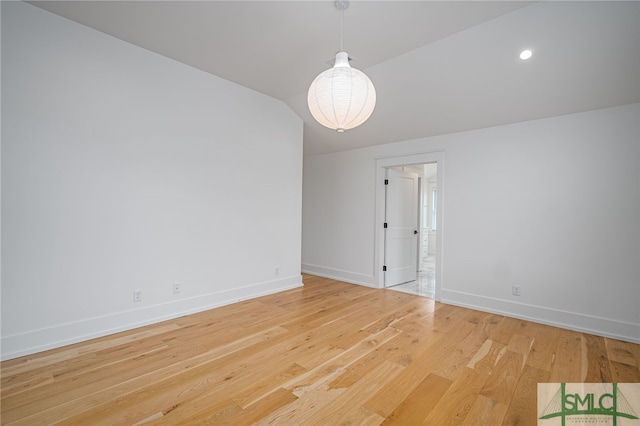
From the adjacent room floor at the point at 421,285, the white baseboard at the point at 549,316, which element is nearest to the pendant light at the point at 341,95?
the white baseboard at the point at 549,316

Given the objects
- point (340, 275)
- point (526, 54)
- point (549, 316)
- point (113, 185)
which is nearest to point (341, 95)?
point (526, 54)

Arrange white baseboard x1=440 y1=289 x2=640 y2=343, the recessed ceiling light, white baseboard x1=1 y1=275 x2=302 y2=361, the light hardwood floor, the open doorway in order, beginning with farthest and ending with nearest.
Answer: the open doorway
white baseboard x1=440 y1=289 x2=640 y2=343
the recessed ceiling light
white baseboard x1=1 y1=275 x2=302 y2=361
the light hardwood floor

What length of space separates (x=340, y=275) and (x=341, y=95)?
13.5ft

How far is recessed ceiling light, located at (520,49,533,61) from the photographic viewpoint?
9.14 ft

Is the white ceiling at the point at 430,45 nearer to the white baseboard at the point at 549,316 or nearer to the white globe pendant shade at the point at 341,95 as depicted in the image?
the white globe pendant shade at the point at 341,95

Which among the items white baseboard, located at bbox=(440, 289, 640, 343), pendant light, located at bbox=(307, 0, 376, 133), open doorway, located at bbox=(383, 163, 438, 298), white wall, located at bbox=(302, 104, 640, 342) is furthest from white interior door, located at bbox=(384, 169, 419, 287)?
pendant light, located at bbox=(307, 0, 376, 133)

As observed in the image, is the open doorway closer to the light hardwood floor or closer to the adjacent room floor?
the adjacent room floor

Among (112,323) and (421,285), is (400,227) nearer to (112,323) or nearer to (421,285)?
(421,285)

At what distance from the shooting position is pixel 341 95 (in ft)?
6.15

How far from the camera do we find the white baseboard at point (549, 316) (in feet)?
9.62

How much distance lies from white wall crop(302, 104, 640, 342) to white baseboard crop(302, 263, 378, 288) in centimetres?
132

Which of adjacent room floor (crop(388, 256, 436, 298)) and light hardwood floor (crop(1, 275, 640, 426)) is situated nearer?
light hardwood floor (crop(1, 275, 640, 426))

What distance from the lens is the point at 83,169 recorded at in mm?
2738

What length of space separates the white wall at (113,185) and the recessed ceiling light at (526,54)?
3.27m
